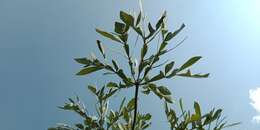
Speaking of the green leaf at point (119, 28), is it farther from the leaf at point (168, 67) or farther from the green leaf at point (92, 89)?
the green leaf at point (92, 89)

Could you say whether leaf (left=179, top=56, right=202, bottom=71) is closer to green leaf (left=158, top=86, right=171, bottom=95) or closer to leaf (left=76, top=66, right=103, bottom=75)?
green leaf (left=158, top=86, right=171, bottom=95)

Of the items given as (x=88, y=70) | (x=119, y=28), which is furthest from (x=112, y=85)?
(x=119, y=28)

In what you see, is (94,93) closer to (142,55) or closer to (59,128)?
(59,128)

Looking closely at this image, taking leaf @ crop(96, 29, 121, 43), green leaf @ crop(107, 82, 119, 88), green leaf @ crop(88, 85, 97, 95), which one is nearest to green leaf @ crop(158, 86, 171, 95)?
green leaf @ crop(107, 82, 119, 88)

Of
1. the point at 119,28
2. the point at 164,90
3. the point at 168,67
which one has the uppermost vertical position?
the point at 119,28

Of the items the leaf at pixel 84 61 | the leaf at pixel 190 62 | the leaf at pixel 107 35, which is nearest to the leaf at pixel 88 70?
the leaf at pixel 84 61

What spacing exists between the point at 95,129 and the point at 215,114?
1.11 metres

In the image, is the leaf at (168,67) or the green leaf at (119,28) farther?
the leaf at (168,67)

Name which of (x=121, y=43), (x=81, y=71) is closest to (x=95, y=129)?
(x=81, y=71)

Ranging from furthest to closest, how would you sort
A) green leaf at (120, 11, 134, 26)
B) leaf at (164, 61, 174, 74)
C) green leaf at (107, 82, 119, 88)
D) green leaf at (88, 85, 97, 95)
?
green leaf at (88, 85, 97, 95), green leaf at (107, 82, 119, 88), leaf at (164, 61, 174, 74), green leaf at (120, 11, 134, 26)

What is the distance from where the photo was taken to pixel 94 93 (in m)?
4.95

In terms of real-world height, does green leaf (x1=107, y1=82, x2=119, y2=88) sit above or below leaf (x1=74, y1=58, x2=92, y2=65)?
below

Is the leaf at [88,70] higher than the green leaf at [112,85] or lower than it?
higher

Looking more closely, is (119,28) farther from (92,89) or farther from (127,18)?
(92,89)
